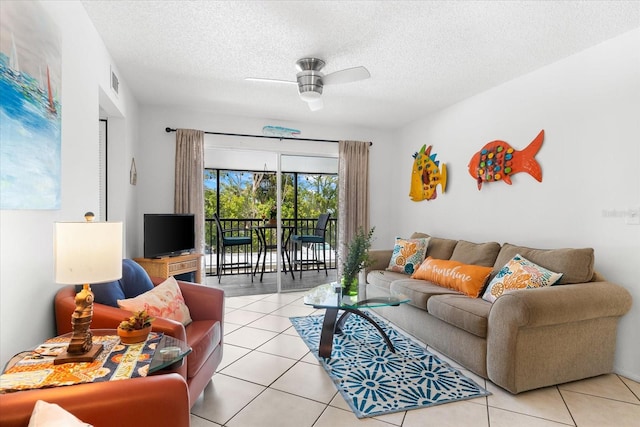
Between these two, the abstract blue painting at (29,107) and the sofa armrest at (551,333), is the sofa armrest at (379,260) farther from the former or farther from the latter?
the abstract blue painting at (29,107)

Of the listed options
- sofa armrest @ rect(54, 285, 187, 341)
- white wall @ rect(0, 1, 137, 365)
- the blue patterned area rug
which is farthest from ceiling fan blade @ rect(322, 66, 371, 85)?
the blue patterned area rug

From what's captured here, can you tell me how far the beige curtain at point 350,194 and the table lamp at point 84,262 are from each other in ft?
13.3

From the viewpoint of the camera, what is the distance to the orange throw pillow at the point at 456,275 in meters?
3.07

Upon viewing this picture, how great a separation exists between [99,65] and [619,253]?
411 cm

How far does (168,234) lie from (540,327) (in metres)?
3.57

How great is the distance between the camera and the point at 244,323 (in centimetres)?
370

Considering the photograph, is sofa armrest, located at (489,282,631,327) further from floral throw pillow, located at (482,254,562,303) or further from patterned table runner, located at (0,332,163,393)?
patterned table runner, located at (0,332,163,393)

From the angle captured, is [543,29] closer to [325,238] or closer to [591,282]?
[591,282]

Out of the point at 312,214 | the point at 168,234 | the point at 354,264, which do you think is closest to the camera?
the point at 354,264

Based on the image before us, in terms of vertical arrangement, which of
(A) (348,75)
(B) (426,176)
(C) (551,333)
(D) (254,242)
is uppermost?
(A) (348,75)

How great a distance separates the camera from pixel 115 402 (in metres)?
1.12

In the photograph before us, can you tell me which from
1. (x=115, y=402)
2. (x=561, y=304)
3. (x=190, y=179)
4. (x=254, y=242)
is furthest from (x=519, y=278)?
(x=254, y=242)

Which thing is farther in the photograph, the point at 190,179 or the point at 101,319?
the point at 190,179

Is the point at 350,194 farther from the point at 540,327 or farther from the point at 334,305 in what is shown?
the point at 540,327
